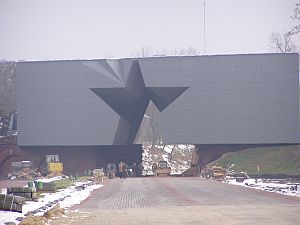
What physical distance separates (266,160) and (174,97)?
10676 millimetres

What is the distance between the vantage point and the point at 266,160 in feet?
190

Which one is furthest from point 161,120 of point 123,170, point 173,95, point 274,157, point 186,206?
point 186,206

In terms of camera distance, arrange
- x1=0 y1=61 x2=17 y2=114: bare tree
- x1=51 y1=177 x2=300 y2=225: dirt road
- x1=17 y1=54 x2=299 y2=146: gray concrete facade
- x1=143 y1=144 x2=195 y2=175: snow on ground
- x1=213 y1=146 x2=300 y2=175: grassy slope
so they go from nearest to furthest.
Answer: x1=51 y1=177 x2=300 y2=225: dirt road < x1=213 y1=146 x2=300 y2=175: grassy slope < x1=17 y1=54 x2=299 y2=146: gray concrete facade < x1=0 y1=61 x2=17 y2=114: bare tree < x1=143 y1=144 x2=195 y2=175: snow on ground

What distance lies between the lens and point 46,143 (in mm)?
60375

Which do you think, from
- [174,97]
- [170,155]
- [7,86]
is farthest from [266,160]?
[7,86]

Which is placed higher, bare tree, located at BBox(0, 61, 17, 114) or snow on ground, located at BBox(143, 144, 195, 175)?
bare tree, located at BBox(0, 61, 17, 114)

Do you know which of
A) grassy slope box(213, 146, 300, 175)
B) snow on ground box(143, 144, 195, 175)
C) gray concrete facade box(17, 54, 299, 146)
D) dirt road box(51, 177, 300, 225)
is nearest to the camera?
dirt road box(51, 177, 300, 225)

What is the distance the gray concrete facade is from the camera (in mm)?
57688

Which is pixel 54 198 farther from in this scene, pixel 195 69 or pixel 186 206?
pixel 195 69

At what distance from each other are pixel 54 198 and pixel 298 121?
3514cm

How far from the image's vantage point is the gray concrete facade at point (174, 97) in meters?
57.7

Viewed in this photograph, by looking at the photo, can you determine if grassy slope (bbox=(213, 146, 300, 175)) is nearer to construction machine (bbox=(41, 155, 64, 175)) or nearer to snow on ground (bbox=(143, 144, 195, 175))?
construction machine (bbox=(41, 155, 64, 175))

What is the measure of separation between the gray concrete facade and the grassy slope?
5.06ft

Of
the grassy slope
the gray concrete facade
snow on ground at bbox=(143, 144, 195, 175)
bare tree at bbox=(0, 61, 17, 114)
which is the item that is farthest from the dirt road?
bare tree at bbox=(0, 61, 17, 114)
